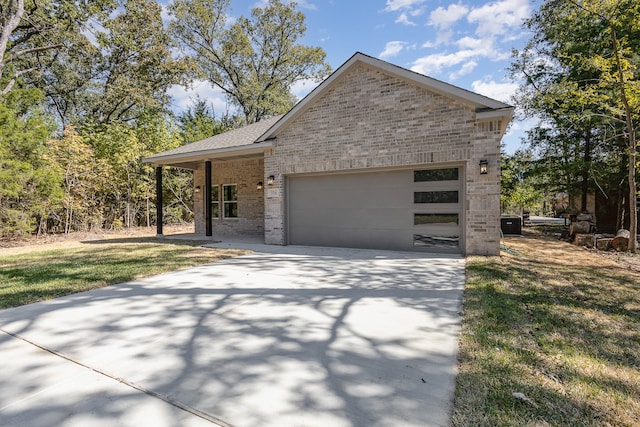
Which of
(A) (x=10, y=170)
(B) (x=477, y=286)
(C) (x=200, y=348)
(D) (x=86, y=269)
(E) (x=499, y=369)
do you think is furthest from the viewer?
(A) (x=10, y=170)

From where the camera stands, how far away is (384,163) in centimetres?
858

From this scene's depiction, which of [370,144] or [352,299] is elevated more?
[370,144]

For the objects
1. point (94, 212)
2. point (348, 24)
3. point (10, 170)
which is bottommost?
point (94, 212)

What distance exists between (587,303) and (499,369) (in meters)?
2.78

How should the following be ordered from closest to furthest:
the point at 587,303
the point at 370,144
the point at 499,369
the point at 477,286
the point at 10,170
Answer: the point at 499,369 < the point at 587,303 < the point at 477,286 < the point at 370,144 < the point at 10,170

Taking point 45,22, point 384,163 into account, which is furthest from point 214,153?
point 45,22

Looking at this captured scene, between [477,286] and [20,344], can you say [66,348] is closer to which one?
[20,344]

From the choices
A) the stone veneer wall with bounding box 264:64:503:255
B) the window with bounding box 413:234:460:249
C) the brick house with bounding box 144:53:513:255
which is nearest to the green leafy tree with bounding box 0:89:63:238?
the brick house with bounding box 144:53:513:255

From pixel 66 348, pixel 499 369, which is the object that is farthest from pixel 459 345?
pixel 66 348

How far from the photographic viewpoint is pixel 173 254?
8594mm

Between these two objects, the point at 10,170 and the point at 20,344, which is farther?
the point at 10,170

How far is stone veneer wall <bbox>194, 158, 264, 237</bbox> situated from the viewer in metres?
13.1

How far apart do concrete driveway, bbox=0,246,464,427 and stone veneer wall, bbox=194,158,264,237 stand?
8.01 meters

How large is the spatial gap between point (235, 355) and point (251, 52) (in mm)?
26232
